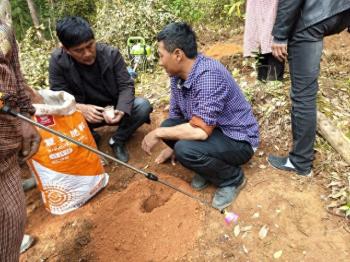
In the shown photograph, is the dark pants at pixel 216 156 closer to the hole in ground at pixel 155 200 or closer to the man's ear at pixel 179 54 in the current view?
the hole in ground at pixel 155 200

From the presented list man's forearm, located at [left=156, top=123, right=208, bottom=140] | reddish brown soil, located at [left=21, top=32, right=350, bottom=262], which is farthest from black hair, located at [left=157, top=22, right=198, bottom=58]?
reddish brown soil, located at [left=21, top=32, right=350, bottom=262]

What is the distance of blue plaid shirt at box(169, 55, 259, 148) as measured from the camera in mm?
2717

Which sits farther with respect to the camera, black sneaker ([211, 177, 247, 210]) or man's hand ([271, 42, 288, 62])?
black sneaker ([211, 177, 247, 210])

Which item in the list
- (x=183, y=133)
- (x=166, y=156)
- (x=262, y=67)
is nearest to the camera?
(x=183, y=133)

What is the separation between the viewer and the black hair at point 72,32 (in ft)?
10.3

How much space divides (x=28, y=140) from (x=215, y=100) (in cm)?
131

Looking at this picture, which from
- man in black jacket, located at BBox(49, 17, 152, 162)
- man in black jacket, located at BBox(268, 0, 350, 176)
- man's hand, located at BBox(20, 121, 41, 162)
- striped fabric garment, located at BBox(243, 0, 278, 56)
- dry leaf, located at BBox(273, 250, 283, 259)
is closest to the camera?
man's hand, located at BBox(20, 121, 41, 162)

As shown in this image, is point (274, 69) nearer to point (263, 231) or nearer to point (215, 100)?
point (215, 100)

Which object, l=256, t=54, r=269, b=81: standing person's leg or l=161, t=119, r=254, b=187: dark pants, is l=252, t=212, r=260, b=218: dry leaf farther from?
l=256, t=54, r=269, b=81: standing person's leg

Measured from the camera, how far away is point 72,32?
3148 millimetres

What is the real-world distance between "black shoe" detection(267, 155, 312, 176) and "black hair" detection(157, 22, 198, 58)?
4.19ft

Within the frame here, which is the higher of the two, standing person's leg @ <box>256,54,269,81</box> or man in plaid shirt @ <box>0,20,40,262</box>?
man in plaid shirt @ <box>0,20,40,262</box>

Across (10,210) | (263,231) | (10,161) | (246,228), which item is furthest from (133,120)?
(10,210)

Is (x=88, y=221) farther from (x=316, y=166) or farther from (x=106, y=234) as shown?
(x=316, y=166)
